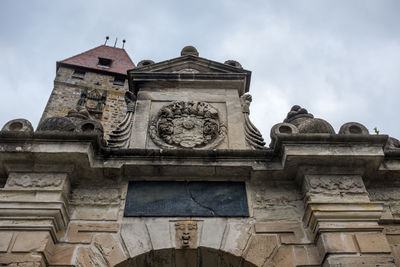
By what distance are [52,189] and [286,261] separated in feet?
8.58

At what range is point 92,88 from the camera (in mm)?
19672

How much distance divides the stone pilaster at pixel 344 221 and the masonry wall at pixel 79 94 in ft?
41.4

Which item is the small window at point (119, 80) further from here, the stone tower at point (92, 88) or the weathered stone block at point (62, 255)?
the weathered stone block at point (62, 255)

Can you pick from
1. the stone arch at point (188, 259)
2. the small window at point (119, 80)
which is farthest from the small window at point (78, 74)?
the stone arch at point (188, 259)

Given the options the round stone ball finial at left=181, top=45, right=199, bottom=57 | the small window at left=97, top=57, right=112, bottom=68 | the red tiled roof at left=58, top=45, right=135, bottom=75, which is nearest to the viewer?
the round stone ball finial at left=181, top=45, right=199, bottom=57

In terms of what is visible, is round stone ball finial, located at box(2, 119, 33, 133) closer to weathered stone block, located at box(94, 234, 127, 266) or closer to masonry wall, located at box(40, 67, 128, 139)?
weathered stone block, located at box(94, 234, 127, 266)

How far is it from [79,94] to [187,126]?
589 inches

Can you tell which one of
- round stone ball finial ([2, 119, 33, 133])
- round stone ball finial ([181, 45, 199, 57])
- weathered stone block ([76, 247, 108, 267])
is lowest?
weathered stone block ([76, 247, 108, 267])

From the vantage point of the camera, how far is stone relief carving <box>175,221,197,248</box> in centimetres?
396

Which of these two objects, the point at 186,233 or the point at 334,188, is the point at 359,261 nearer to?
the point at 334,188

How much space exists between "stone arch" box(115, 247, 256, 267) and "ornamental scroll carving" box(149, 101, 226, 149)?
146cm

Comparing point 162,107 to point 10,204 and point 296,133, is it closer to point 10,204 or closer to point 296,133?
point 296,133

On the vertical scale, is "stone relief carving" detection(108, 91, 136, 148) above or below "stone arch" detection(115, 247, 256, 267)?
above

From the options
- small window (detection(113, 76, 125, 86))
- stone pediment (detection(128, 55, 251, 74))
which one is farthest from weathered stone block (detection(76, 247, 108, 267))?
small window (detection(113, 76, 125, 86))
